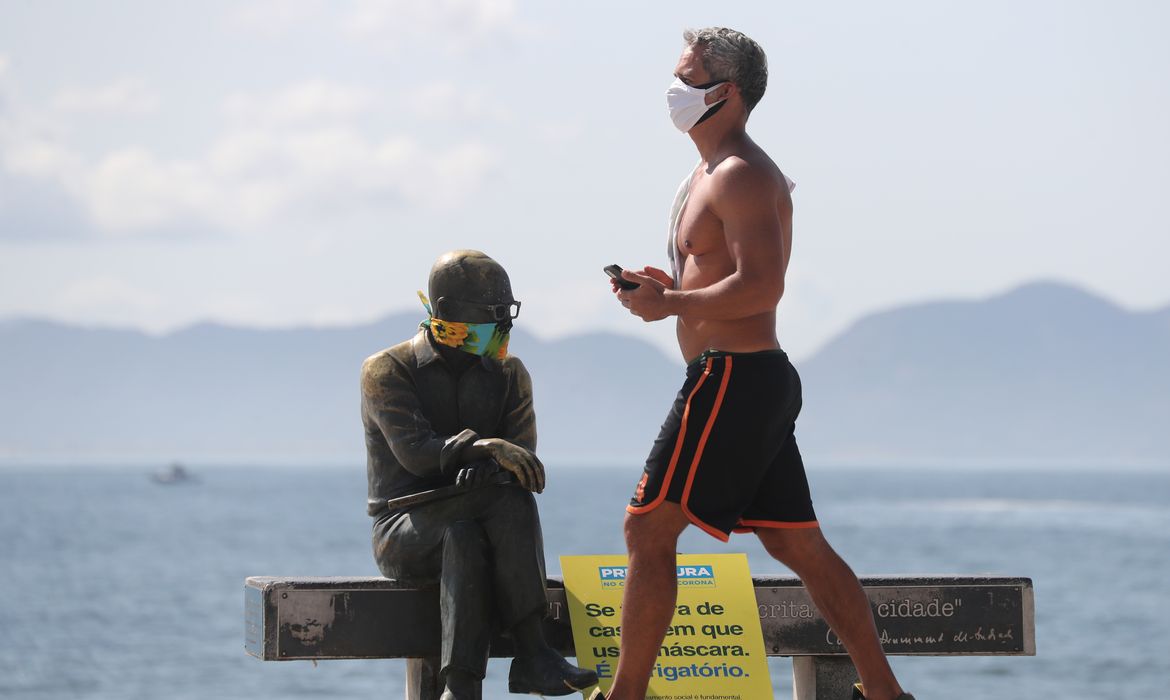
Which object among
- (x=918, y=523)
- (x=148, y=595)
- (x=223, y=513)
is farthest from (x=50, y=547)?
(x=918, y=523)

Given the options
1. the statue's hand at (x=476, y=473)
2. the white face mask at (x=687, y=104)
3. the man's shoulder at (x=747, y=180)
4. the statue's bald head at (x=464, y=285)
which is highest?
the white face mask at (x=687, y=104)

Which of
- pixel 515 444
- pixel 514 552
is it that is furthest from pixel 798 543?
pixel 515 444

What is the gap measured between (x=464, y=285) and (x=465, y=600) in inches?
42.9

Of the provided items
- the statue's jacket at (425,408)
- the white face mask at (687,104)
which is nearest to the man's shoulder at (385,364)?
the statue's jacket at (425,408)

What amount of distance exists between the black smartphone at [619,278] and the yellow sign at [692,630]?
1.23 meters

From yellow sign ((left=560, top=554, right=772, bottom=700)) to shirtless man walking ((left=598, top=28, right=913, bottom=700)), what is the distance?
69 cm

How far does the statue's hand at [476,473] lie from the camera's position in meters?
6.31

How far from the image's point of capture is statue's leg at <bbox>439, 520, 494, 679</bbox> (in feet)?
20.5

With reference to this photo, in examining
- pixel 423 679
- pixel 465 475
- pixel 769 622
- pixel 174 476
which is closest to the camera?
pixel 465 475

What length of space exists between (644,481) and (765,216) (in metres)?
A: 0.92

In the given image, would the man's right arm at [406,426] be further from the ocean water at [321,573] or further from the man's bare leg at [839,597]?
the ocean water at [321,573]

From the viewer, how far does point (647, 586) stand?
19.3 ft

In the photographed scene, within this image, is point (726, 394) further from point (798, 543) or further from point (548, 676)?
point (548, 676)

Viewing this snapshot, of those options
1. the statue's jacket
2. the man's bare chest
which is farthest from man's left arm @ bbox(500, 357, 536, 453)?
the man's bare chest
